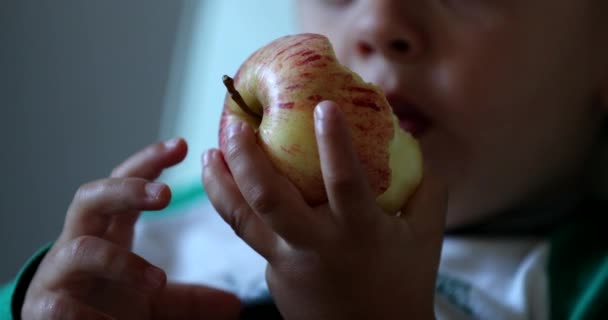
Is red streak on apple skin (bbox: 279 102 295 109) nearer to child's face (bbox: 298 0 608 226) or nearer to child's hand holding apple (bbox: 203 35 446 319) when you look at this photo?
child's hand holding apple (bbox: 203 35 446 319)

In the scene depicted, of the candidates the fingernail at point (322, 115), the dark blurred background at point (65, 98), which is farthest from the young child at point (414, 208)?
the dark blurred background at point (65, 98)

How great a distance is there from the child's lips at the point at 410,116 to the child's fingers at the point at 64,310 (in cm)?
37

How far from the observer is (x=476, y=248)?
0.89 meters

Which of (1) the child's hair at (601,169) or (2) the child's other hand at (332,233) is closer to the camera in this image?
(2) the child's other hand at (332,233)

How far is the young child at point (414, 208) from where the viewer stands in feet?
1.65

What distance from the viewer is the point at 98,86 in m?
1.39

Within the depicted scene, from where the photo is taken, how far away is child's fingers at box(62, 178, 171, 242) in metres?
0.55

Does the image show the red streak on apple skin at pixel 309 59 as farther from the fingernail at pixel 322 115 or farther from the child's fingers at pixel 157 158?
the child's fingers at pixel 157 158

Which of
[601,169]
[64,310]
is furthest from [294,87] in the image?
[601,169]

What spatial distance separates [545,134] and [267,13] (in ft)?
2.50

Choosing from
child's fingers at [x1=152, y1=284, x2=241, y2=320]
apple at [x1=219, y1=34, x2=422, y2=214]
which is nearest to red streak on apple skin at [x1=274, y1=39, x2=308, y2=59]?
apple at [x1=219, y1=34, x2=422, y2=214]

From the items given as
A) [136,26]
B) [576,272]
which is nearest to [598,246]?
[576,272]

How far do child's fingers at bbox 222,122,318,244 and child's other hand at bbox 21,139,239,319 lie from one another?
98 mm

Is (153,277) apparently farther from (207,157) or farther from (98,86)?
(98,86)
